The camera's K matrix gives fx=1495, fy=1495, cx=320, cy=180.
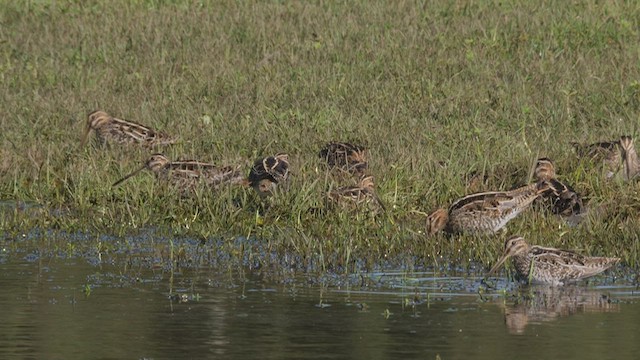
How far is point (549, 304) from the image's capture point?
10.6m

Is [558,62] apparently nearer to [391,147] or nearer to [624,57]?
[624,57]

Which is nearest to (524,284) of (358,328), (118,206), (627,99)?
(358,328)

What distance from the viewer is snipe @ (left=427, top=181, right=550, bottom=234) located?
13281 mm

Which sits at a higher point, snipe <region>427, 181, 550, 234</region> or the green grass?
the green grass

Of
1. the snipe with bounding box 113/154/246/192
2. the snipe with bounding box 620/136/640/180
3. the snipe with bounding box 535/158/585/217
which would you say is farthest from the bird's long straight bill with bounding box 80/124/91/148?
the snipe with bounding box 620/136/640/180

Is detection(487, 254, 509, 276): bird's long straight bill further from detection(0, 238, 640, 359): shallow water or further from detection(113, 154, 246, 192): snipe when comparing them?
detection(113, 154, 246, 192): snipe

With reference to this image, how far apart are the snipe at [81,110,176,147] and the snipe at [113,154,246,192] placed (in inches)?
72.2

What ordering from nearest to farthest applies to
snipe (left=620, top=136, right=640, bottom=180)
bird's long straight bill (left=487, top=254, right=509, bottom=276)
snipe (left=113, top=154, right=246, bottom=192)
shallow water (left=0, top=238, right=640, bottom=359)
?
shallow water (left=0, top=238, right=640, bottom=359)
bird's long straight bill (left=487, top=254, right=509, bottom=276)
snipe (left=113, top=154, right=246, bottom=192)
snipe (left=620, top=136, right=640, bottom=180)

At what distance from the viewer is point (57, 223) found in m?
14.0

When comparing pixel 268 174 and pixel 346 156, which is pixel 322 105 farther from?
pixel 268 174

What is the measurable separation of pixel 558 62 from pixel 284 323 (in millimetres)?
12392

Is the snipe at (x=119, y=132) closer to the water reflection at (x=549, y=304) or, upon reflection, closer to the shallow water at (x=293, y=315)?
the shallow water at (x=293, y=315)

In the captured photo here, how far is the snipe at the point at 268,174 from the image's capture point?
14.7 m

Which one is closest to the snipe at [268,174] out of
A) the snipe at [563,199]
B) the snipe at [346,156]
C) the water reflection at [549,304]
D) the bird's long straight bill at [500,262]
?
the snipe at [346,156]
